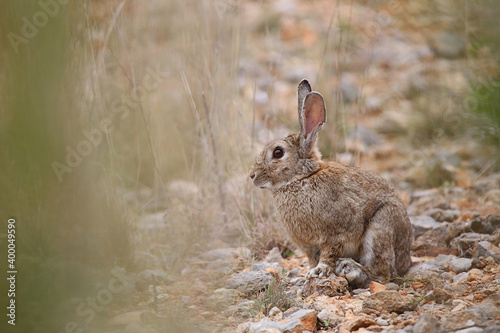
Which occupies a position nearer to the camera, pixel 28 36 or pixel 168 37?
pixel 28 36

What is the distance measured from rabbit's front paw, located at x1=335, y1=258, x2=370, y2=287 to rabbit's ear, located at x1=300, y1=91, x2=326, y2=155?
2.90ft

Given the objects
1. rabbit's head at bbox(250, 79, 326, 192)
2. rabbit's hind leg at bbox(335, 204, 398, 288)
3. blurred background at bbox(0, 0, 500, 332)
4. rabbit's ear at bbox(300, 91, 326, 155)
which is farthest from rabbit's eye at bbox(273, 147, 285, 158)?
blurred background at bbox(0, 0, 500, 332)

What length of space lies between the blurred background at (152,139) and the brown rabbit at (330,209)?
0.92 m

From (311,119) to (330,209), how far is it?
2.30ft

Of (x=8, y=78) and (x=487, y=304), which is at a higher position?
(x=8, y=78)

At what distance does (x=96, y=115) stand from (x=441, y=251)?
2.98m

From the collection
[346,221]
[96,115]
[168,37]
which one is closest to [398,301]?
[346,221]

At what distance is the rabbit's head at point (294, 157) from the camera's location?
4555 millimetres

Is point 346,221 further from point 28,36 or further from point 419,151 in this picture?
point 419,151

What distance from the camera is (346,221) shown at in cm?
436

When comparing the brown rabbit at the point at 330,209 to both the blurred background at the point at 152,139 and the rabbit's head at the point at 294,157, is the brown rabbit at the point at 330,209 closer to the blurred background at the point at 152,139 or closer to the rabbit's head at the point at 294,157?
the rabbit's head at the point at 294,157

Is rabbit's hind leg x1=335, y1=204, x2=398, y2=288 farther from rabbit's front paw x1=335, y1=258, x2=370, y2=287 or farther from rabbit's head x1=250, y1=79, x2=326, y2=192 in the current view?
rabbit's head x1=250, y1=79, x2=326, y2=192

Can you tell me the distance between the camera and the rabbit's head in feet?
14.9

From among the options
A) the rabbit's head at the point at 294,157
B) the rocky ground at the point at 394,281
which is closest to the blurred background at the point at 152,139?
the rocky ground at the point at 394,281
